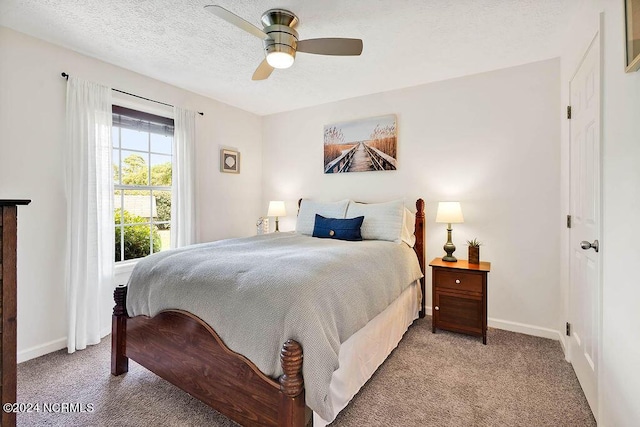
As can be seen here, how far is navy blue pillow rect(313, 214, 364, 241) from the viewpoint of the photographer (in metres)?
2.98

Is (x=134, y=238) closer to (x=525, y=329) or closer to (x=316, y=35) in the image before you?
(x=316, y=35)

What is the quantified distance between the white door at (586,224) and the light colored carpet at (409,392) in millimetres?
211

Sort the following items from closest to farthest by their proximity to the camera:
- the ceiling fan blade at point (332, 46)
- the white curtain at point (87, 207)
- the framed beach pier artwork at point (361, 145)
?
the ceiling fan blade at point (332, 46)
the white curtain at point (87, 207)
the framed beach pier artwork at point (361, 145)

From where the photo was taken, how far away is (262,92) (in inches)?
140

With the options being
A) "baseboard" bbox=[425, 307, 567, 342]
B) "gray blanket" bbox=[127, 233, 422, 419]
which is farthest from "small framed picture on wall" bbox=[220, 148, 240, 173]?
"baseboard" bbox=[425, 307, 567, 342]

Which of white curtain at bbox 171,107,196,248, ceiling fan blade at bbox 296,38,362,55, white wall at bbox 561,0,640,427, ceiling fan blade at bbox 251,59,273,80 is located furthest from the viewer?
white curtain at bbox 171,107,196,248

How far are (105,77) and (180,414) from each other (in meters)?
2.93

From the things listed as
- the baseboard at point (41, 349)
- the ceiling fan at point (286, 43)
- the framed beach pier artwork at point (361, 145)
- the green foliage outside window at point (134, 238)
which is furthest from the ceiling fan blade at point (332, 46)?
the baseboard at point (41, 349)

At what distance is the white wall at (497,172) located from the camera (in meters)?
2.70

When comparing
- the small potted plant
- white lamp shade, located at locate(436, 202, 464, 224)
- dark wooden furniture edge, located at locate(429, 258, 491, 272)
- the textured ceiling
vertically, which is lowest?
dark wooden furniture edge, located at locate(429, 258, 491, 272)

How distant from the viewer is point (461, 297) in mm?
2648

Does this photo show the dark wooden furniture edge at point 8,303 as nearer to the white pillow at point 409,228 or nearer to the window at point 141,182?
the window at point 141,182

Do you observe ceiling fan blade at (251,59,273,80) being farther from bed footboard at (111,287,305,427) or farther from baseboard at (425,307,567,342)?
baseboard at (425,307,567,342)

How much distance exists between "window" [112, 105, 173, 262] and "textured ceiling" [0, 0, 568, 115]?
1.79ft
